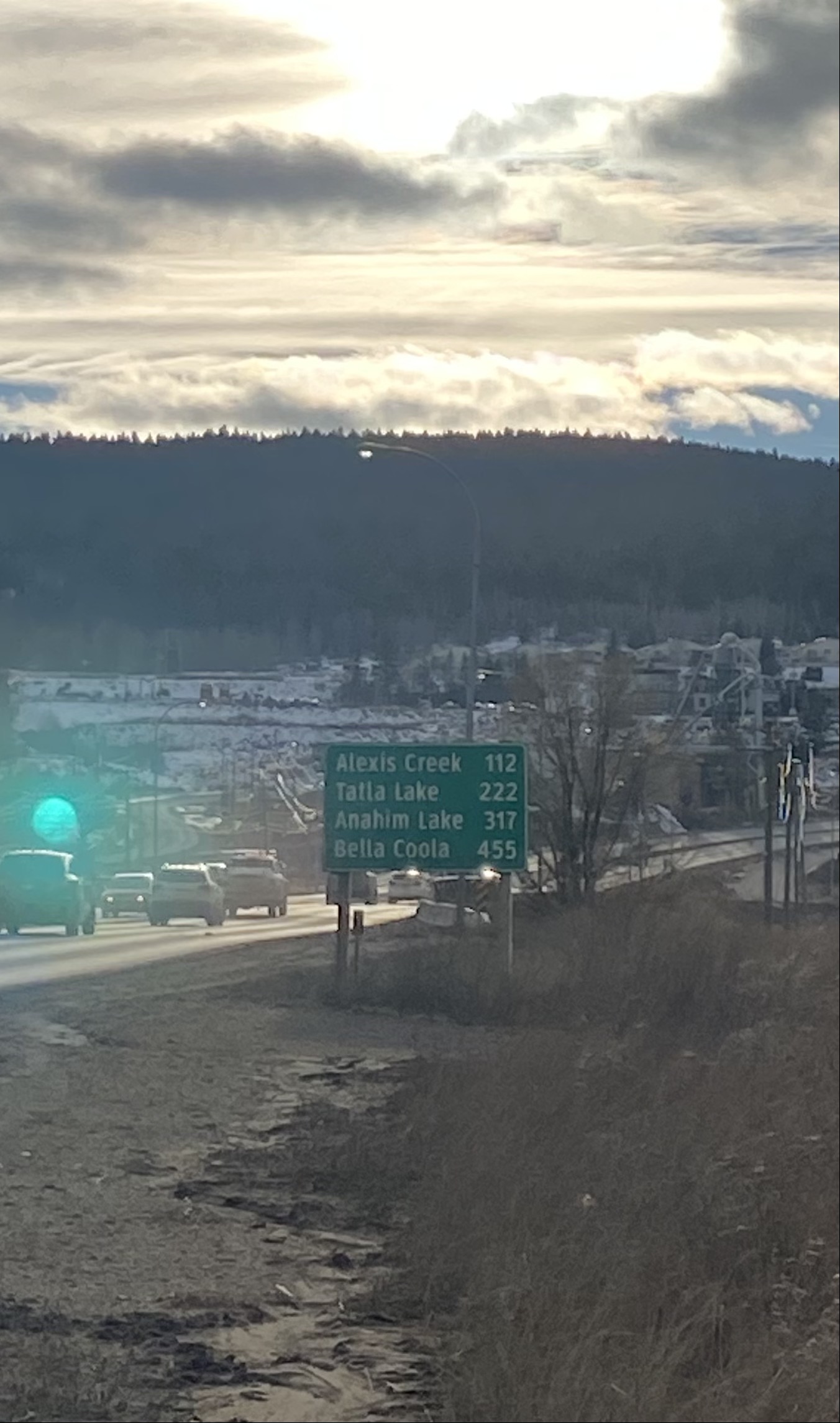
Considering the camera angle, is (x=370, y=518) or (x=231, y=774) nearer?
(x=231, y=774)

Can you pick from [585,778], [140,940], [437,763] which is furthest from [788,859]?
[140,940]

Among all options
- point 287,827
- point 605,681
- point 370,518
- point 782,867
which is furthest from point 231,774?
point 782,867

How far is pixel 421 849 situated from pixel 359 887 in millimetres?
576

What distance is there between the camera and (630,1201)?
7.84m

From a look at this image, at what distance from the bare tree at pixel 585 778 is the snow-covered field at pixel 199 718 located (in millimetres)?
4589

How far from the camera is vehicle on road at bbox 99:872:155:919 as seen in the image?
6.61 metres

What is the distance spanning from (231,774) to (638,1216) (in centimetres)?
242

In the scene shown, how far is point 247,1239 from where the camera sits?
7.01m

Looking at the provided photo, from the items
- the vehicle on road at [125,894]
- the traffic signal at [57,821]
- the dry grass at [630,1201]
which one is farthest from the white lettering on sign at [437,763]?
the traffic signal at [57,821]

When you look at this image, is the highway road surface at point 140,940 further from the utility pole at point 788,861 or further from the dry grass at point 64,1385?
the utility pole at point 788,861

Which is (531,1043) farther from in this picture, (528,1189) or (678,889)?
(678,889)

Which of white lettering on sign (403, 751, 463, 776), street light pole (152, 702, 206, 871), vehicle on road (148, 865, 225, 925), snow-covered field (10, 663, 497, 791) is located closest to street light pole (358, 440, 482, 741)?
white lettering on sign (403, 751, 463, 776)

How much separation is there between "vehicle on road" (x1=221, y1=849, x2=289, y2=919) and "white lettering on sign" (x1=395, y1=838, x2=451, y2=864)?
0.61 meters

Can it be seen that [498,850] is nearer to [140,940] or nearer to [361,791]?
[361,791]
